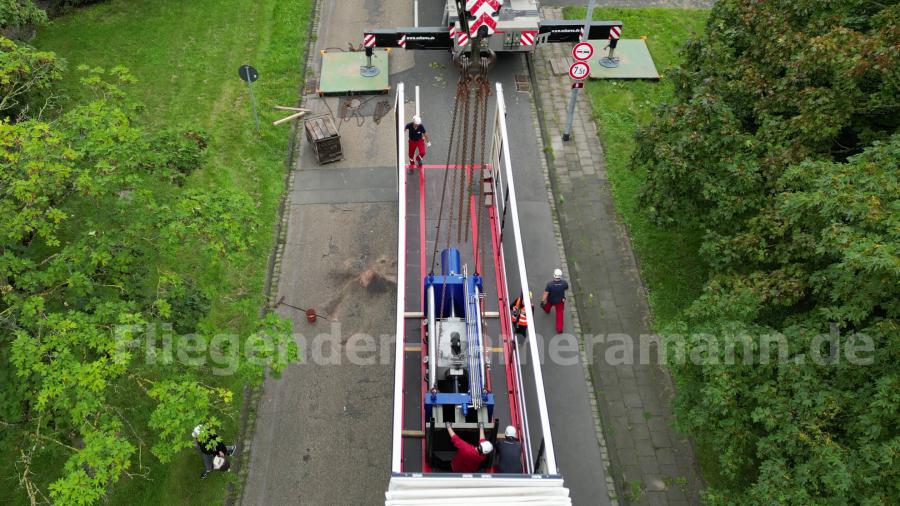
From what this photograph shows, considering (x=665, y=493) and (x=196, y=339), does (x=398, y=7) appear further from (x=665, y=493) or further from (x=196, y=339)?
(x=665, y=493)

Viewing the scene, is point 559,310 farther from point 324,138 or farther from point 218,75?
point 218,75

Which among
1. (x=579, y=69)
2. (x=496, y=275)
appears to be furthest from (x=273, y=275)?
(x=579, y=69)

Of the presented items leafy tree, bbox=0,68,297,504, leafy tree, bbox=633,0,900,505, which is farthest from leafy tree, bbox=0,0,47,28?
leafy tree, bbox=633,0,900,505

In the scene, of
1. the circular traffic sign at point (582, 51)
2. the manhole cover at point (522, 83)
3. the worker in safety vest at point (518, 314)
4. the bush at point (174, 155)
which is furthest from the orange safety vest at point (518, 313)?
the manhole cover at point (522, 83)

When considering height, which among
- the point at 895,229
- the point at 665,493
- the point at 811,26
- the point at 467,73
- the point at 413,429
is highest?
the point at 811,26

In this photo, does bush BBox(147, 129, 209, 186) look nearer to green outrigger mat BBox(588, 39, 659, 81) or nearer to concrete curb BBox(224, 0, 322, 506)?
concrete curb BBox(224, 0, 322, 506)

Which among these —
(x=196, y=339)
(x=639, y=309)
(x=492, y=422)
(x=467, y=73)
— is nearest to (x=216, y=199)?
(x=196, y=339)
